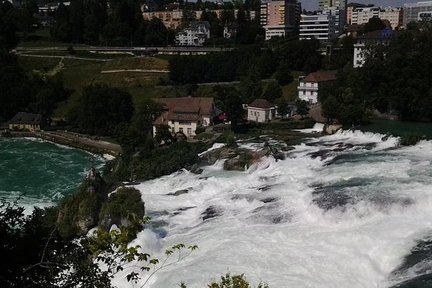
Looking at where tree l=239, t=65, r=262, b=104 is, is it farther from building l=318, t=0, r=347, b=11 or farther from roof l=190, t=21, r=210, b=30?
building l=318, t=0, r=347, b=11

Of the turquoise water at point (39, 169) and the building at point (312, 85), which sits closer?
the turquoise water at point (39, 169)

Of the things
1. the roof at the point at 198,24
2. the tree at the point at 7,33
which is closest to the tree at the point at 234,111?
the roof at the point at 198,24

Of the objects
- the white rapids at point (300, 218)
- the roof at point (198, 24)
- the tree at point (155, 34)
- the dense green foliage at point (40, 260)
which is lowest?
the white rapids at point (300, 218)

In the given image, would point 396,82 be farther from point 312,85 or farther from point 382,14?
point 382,14

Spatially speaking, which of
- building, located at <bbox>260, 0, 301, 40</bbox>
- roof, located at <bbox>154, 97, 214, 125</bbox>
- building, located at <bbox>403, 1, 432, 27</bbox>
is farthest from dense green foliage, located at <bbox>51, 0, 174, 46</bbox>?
building, located at <bbox>403, 1, 432, 27</bbox>

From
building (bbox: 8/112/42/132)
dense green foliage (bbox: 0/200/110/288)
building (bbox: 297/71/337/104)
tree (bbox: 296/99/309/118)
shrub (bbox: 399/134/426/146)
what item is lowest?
building (bbox: 8/112/42/132)

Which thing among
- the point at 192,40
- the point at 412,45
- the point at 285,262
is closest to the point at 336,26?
the point at 192,40

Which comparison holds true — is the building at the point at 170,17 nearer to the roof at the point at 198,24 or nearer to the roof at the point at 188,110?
the roof at the point at 198,24

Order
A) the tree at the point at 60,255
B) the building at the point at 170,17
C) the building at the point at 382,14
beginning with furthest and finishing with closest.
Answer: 1. the building at the point at 382,14
2. the building at the point at 170,17
3. the tree at the point at 60,255

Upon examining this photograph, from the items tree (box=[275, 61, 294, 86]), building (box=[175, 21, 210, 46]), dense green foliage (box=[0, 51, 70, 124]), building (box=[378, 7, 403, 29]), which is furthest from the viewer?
building (box=[378, 7, 403, 29])
